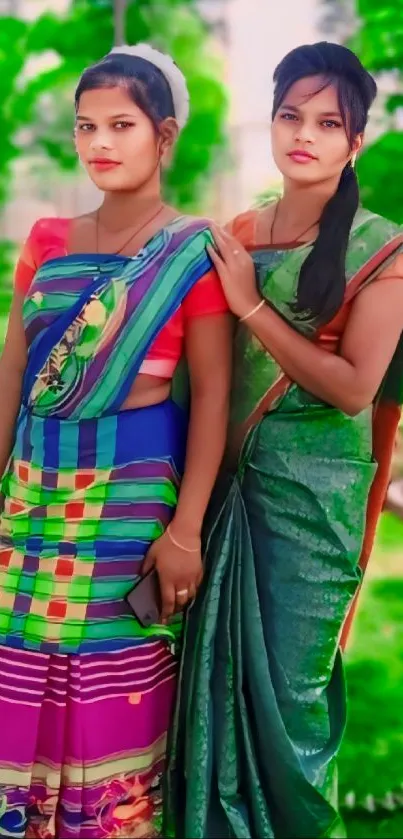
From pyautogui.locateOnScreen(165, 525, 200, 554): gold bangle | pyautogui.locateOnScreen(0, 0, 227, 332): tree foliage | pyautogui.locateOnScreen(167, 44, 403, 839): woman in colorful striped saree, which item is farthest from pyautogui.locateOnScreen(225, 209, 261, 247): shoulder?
pyautogui.locateOnScreen(0, 0, 227, 332): tree foliage

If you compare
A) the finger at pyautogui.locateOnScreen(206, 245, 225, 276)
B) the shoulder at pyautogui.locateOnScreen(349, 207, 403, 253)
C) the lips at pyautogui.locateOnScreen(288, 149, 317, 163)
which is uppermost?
the lips at pyautogui.locateOnScreen(288, 149, 317, 163)

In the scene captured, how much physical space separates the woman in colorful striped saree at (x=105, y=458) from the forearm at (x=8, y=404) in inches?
0.6

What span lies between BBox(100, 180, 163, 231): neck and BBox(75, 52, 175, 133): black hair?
9 centimetres

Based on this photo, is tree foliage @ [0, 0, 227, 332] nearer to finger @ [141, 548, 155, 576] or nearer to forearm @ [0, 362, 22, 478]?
forearm @ [0, 362, 22, 478]

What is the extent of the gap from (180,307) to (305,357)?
7.7 inches

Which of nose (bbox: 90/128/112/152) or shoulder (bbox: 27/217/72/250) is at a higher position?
nose (bbox: 90/128/112/152)

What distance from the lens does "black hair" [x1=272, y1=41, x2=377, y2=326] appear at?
1.28 metres

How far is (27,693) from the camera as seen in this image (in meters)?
1.34

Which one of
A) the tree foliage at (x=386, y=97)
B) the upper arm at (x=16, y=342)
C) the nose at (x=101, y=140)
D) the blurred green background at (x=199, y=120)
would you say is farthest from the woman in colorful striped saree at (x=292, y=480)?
the tree foliage at (x=386, y=97)

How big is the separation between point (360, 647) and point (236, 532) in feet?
4.34

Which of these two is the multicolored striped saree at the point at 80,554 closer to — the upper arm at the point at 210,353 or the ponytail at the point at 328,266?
the upper arm at the point at 210,353

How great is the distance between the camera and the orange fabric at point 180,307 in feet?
4.21

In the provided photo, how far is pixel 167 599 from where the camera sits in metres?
1.34

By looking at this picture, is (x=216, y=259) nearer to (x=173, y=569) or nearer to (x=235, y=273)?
(x=235, y=273)
